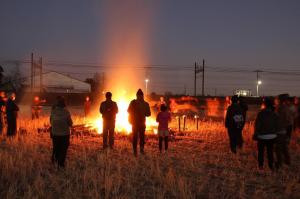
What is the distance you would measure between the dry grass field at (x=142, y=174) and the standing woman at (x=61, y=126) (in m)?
0.49

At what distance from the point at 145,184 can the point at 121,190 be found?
76cm

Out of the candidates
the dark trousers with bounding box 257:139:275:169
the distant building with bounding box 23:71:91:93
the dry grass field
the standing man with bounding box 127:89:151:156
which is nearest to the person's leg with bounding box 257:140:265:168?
the dark trousers with bounding box 257:139:275:169

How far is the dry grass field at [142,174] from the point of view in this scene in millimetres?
8477

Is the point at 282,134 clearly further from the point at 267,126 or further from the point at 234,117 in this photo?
the point at 234,117

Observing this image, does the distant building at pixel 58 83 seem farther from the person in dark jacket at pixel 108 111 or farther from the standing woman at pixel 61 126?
the standing woman at pixel 61 126

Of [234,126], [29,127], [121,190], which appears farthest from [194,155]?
[29,127]

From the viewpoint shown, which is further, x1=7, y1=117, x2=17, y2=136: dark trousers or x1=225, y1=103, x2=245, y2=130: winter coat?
x1=7, y1=117, x2=17, y2=136: dark trousers

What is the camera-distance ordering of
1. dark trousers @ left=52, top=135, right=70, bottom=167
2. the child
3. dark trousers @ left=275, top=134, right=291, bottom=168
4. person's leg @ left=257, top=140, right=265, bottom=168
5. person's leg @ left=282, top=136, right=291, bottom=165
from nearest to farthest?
1. person's leg @ left=257, top=140, right=265, bottom=168
2. dark trousers @ left=52, top=135, right=70, bottom=167
3. dark trousers @ left=275, top=134, right=291, bottom=168
4. person's leg @ left=282, top=136, right=291, bottom=165
5. the child

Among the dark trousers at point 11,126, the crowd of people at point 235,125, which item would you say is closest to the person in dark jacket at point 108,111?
the crowd of people at point 235,125

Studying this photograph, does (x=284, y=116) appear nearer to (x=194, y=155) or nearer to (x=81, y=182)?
(x=194, y=155)

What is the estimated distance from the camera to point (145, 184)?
928 cm

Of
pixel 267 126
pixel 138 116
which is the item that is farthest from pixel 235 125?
pixel 138 116

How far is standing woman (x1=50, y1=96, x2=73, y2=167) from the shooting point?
1049 centimetres

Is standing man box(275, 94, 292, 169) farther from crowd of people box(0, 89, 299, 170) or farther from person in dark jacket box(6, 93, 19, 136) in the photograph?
person in dark jacket box(6, 93, 19, 136)
